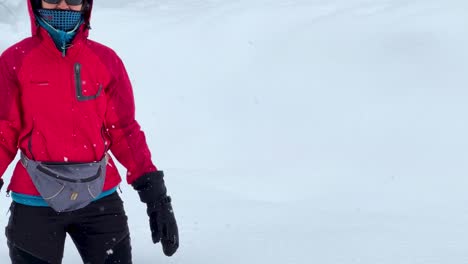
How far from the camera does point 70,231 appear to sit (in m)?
2.44

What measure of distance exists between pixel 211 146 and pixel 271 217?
243 cm

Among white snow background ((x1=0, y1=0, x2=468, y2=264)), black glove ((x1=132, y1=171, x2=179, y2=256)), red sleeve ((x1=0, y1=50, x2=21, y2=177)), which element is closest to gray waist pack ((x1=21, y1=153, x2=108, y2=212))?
red sleeve ((x1=0, y1=50, x2=21, y2=177))

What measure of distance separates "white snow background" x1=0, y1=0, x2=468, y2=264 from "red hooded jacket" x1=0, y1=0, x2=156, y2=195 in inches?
70.6

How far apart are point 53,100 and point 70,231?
0.52 m

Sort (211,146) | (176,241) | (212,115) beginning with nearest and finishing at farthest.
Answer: (176,241) < (211,146) < (212,115)

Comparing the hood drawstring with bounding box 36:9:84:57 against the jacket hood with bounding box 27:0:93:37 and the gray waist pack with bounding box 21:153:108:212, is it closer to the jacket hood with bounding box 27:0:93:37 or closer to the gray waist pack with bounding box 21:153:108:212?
the jacket hood with bounding box 27:0:93:37

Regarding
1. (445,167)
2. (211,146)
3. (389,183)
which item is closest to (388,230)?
(389,183)

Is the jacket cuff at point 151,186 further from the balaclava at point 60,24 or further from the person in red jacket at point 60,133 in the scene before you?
the balaclava at point 60,24

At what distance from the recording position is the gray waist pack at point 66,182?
2.27 metres

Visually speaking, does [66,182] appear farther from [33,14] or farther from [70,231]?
[33,14]

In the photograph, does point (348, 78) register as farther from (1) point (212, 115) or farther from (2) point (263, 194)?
(2) point (263, 194)

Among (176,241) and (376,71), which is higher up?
(176,241)

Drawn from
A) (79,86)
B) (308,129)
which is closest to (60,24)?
(79,86)

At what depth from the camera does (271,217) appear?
4762mm
